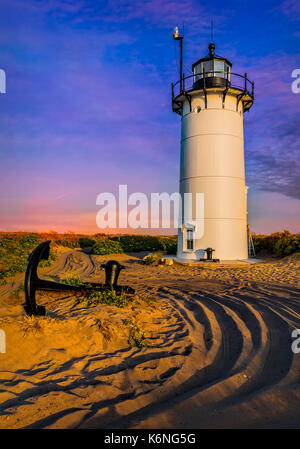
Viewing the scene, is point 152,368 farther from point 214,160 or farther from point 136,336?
point 214,160

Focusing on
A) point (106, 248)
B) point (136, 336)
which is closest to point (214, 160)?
point (106, 248)

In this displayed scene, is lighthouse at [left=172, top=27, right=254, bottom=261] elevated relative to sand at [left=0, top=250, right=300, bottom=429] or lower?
elevated

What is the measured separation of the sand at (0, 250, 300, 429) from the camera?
2936 mm

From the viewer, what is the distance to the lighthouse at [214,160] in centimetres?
1862

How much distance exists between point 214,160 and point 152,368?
16.7 meters

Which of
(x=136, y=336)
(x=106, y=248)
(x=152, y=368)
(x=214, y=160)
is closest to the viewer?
(x=152, y=368)

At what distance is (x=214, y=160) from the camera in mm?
18625

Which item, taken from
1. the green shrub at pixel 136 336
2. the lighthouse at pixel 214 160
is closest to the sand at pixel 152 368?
the green shrub at pixel 136 336

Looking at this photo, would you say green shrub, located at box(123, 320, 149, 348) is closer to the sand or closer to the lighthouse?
the sand

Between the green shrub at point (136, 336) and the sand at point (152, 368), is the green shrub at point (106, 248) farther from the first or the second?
the green shrub at point (136, 336)

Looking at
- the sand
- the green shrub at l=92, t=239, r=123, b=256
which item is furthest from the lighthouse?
the sand

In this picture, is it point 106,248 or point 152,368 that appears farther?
point 106,248

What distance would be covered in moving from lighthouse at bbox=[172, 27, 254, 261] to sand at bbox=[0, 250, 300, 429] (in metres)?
11.7
